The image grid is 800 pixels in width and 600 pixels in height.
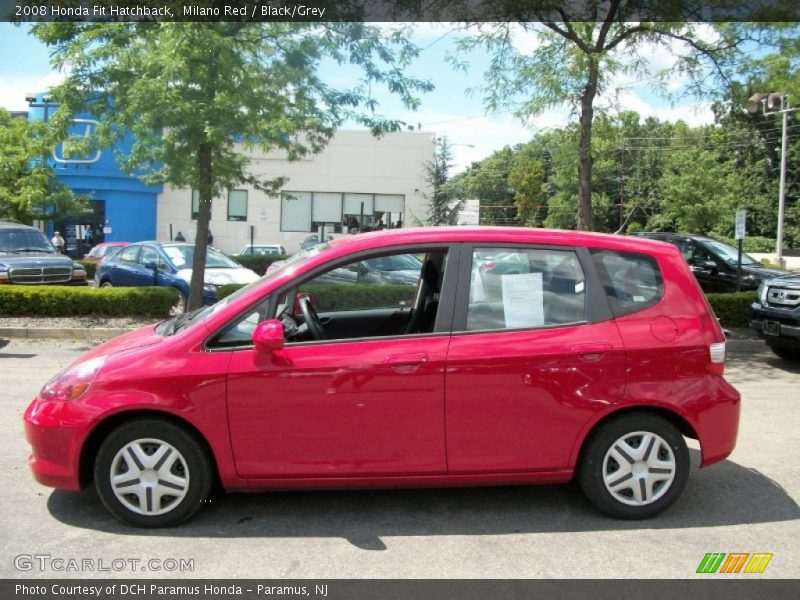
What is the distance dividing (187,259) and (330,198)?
73.1 ft

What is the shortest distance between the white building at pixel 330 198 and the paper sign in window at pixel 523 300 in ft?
98.7

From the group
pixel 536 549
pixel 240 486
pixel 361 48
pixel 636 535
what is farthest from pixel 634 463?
pixel 361 48

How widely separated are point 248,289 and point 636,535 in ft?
8.99

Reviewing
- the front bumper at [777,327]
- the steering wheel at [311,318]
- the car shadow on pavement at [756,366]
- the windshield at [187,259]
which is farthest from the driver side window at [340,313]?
the windshield at [187,259]

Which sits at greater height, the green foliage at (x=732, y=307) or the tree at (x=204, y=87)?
the tree at (x=204, y=87)

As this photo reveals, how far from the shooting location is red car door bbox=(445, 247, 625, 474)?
391 cm

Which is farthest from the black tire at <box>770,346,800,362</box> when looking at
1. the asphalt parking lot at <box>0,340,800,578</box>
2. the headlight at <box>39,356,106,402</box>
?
the headlight at <box>39,356,106,402</box>

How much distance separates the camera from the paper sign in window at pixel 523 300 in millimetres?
4078

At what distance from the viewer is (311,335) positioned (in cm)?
418

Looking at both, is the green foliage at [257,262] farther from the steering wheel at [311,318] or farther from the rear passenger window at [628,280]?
the rear passenger window at [628,280]

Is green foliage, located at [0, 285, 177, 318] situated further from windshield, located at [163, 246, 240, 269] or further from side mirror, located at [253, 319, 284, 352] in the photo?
side mirror, located at [253, 319, 284, 352]

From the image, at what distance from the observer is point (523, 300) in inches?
162

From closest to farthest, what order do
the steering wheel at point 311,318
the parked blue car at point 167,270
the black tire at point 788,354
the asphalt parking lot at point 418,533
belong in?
the asphalt parking lot at point 418,533 < the steering wheel at point 311,318 < the black tire at point 788,354 < the parked blue car at point 167,270

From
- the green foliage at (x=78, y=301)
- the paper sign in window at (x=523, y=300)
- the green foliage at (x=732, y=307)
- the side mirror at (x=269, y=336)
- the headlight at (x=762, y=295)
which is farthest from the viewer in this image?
the green foliage at (x=78, y=301)
